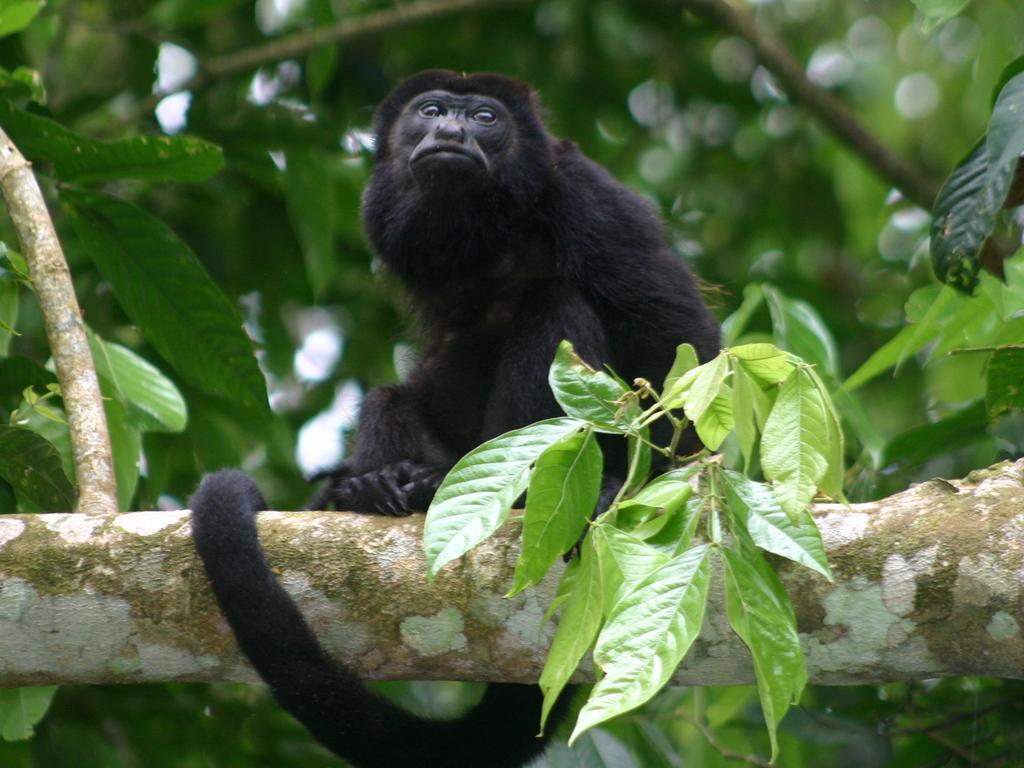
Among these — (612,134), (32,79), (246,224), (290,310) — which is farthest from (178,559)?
(612,134)

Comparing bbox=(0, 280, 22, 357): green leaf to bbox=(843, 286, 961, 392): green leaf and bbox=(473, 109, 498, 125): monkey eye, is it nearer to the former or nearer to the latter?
bbox=(473, 109, 498, 125): monkey eye

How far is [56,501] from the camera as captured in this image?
2.63 m

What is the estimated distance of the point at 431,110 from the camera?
3.82 meters

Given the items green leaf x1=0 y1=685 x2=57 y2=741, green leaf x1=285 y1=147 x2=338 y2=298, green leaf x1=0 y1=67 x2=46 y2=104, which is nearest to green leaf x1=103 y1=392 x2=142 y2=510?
green leaf x1=0 y1=685 x2=57 y2=741


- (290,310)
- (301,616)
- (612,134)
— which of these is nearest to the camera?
(301,616)

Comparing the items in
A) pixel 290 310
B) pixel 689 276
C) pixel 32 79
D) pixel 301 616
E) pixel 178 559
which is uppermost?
pixel 32 79

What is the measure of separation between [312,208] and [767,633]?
9.02ft

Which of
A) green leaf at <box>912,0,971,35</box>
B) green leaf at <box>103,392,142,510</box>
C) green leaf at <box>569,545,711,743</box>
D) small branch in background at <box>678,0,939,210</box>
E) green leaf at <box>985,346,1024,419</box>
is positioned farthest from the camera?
small branch in background at <box>678,0,939,210</box>

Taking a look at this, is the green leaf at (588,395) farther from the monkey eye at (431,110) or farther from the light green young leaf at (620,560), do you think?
the monkey eye at (431,110)

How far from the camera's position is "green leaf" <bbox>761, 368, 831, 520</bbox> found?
64.7 inches

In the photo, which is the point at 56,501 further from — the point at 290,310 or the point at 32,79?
the point at 290,310

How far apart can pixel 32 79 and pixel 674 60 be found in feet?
10.1

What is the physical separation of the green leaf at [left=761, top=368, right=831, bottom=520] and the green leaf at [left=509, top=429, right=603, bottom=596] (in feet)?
0.79

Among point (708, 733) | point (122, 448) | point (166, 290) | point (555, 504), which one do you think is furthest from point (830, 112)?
point (555, 504)
